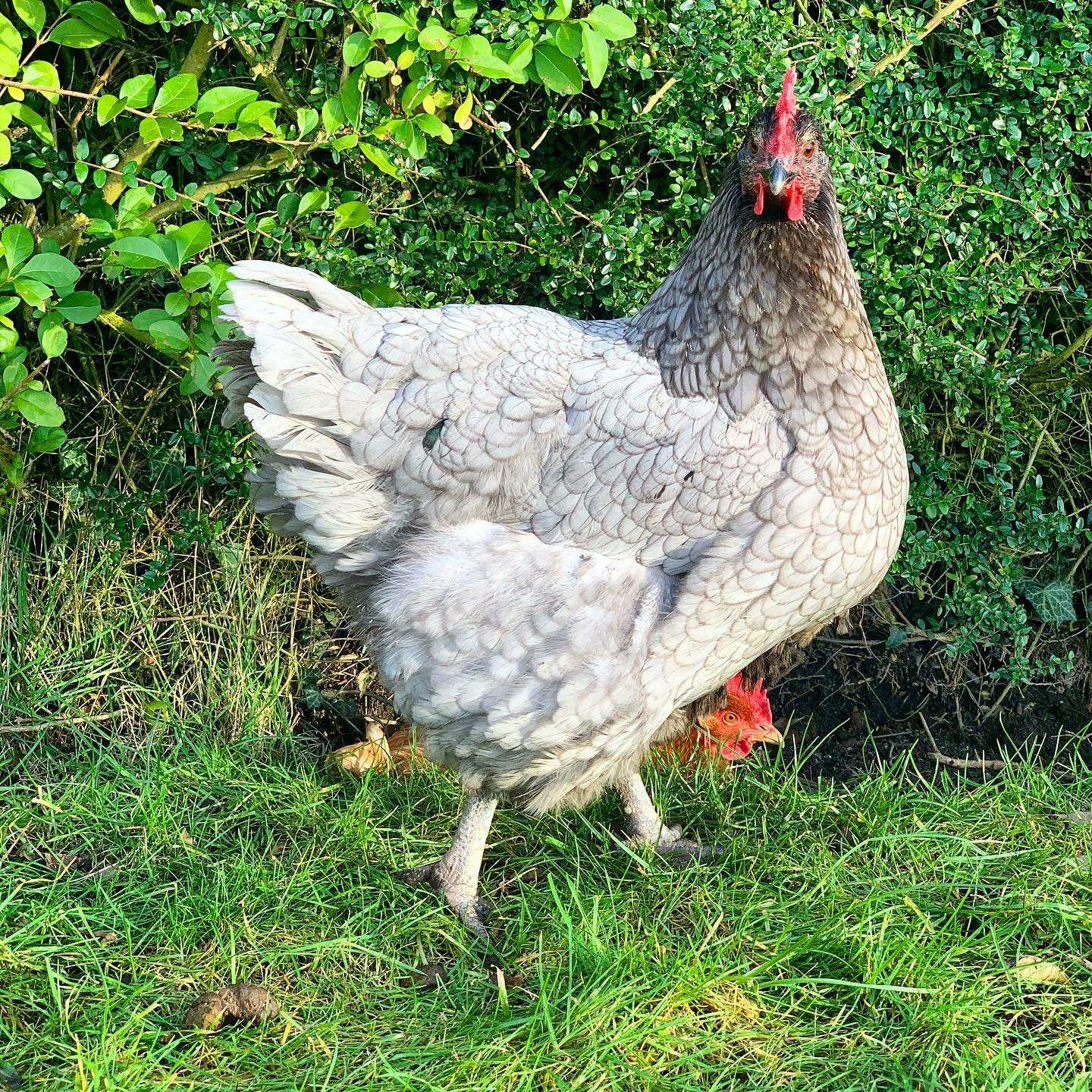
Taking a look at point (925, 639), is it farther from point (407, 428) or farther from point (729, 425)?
point (407, 428)

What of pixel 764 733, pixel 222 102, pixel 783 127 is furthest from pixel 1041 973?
pixel 222 102

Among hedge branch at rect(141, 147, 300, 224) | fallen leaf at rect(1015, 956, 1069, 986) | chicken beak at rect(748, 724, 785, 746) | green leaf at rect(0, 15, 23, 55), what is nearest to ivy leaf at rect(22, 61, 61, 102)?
green leaf at rect(0, 15, 23, 55)

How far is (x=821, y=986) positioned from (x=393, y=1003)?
0.97 meters

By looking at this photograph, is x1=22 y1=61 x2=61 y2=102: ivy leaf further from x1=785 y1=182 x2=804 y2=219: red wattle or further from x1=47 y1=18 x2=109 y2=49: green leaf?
x1=785 y1=182 x2=804 y2=219: red wattle

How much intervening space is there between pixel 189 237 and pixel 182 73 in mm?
517

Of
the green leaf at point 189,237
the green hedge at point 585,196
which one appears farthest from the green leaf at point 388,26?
A: the green leaf at point 189,237

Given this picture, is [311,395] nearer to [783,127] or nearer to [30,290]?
[30,290]

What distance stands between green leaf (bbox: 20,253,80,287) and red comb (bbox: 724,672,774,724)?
207 cm

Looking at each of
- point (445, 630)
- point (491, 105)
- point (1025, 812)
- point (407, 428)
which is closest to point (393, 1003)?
point (445, 630)

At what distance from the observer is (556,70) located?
2932 mm

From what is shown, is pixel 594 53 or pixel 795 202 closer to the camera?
pixel 795 202

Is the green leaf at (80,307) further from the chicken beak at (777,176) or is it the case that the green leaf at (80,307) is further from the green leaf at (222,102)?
the chicken beak at (777,176)

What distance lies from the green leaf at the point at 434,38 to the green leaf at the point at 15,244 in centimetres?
109

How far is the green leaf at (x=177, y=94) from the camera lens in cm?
286
